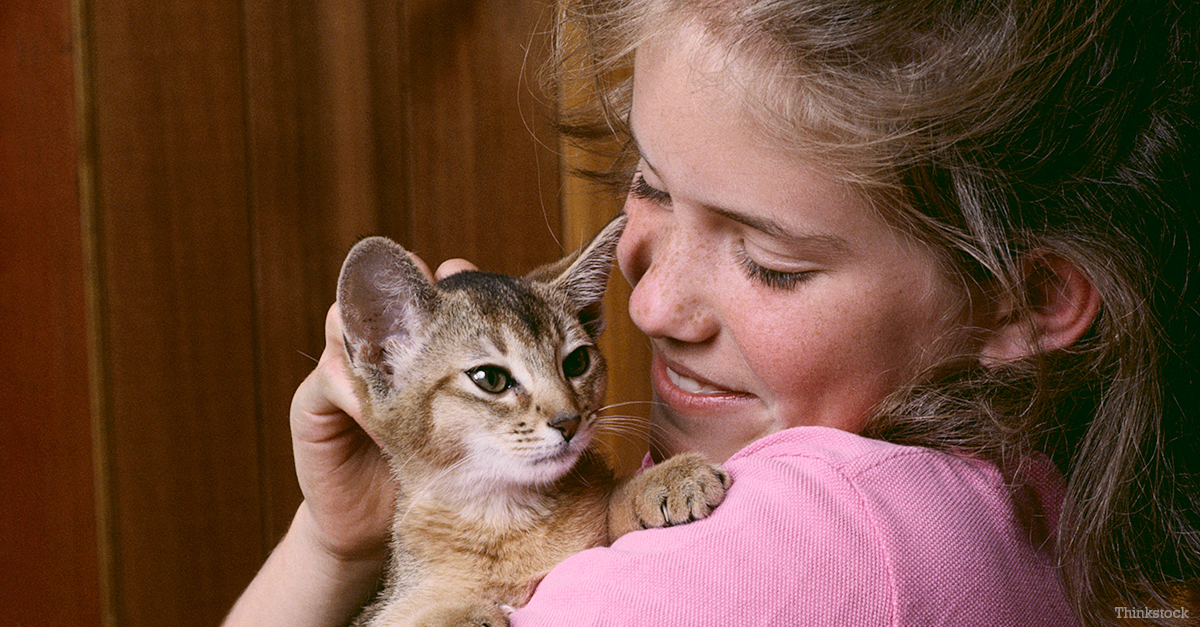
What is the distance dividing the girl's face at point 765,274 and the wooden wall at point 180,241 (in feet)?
3.55

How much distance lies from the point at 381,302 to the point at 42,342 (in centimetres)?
84

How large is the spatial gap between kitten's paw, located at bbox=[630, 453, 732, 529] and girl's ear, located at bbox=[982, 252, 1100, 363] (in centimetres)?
36

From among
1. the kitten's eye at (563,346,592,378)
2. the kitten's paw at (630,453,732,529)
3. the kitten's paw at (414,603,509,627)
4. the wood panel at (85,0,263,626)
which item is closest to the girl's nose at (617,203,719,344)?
the kitten's paw at (630,453,732,529)

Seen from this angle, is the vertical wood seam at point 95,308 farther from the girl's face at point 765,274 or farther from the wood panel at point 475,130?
the girl's face at point 765,274

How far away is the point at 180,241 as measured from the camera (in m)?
1.74

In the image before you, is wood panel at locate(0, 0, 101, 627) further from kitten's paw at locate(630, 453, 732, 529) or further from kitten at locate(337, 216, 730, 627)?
kitten's paw at locate(630, 453, 732, 529)

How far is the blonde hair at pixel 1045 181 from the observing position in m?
0.90

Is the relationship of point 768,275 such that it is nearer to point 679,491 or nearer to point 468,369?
point 679,491

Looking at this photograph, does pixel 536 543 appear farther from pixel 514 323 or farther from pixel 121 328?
pixel 121 328

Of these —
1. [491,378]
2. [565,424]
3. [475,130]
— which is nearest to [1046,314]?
[565,424]

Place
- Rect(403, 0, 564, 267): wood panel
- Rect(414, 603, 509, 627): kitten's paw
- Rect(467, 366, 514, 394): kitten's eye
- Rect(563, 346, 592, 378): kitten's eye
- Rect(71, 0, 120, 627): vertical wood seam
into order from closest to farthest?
Rect(414, 603, 509, 627): kitten's paw, Rect(467, 366, 514, 394): kitten's eye, Rect(563, 346, 592, 378): kitten's eye, Rect(71, 0, 120, 627): vertical wood seam, Rect(403, 0, 564, 267): wood panel

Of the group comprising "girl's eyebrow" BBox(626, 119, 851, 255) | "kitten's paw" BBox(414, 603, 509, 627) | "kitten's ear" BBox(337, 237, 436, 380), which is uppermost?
"girl's eyebrow" BBox(626, 119, 851, 255)

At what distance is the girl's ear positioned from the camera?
1.02 metres

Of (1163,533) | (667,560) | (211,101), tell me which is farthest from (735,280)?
(211,101)
